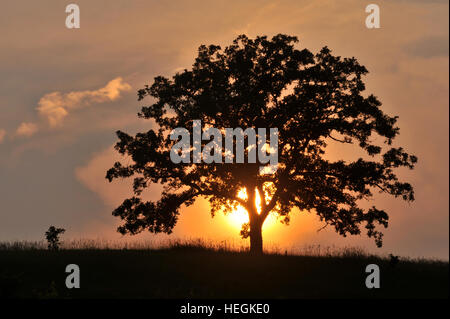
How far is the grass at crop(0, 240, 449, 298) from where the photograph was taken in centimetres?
2578

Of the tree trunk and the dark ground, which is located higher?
the tree trunk

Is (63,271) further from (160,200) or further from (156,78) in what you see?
(156,78)

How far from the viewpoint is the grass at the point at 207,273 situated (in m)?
25.8

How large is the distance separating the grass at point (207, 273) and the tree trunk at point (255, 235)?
680 millimetres

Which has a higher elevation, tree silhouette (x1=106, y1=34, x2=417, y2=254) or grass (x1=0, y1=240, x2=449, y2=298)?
tree silhouette (x1=106, y1=34, x2=417, y2=254)

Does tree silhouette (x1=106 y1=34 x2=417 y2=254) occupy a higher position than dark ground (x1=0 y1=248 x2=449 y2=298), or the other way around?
tree silhouette (x1=106 y1=34 x2=417 y2=254)

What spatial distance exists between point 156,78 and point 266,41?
6.99 meters

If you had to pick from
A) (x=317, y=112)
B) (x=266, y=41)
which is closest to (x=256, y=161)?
(x=317, y=112)

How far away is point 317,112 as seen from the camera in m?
35.3

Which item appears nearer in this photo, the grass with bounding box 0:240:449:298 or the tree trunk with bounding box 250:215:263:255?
the grass with bounding box 0:240:449:298

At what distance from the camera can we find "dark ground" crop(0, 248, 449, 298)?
25.7 m

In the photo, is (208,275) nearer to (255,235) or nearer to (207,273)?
(207,273)

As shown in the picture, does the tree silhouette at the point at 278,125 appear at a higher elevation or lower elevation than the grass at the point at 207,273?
higher

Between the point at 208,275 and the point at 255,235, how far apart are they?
7.93 m
